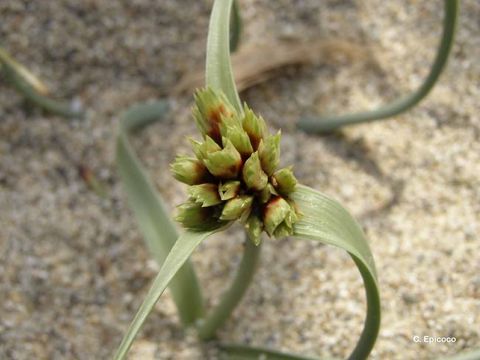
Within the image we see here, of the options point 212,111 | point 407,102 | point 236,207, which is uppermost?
point 407,102

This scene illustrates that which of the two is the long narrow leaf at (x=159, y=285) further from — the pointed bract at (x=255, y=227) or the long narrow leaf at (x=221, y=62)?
the long narrow leaf at (x=221, y=62)

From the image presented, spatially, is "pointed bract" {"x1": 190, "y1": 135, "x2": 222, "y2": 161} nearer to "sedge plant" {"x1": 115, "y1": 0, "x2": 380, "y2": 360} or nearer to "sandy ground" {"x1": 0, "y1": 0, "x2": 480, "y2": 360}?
"sedge plant" {"x1": 115, "y1": 0, "x2": 380, "y2": 360}

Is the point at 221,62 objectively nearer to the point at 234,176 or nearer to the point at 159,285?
the point at 234,176

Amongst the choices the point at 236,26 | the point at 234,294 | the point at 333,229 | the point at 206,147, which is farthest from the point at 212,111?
the point at 236,26

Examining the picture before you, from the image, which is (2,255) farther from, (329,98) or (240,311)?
(329,98)

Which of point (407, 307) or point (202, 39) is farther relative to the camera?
point (202, 39)

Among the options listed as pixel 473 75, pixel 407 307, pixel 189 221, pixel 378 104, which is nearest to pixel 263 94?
pixel 378 104
